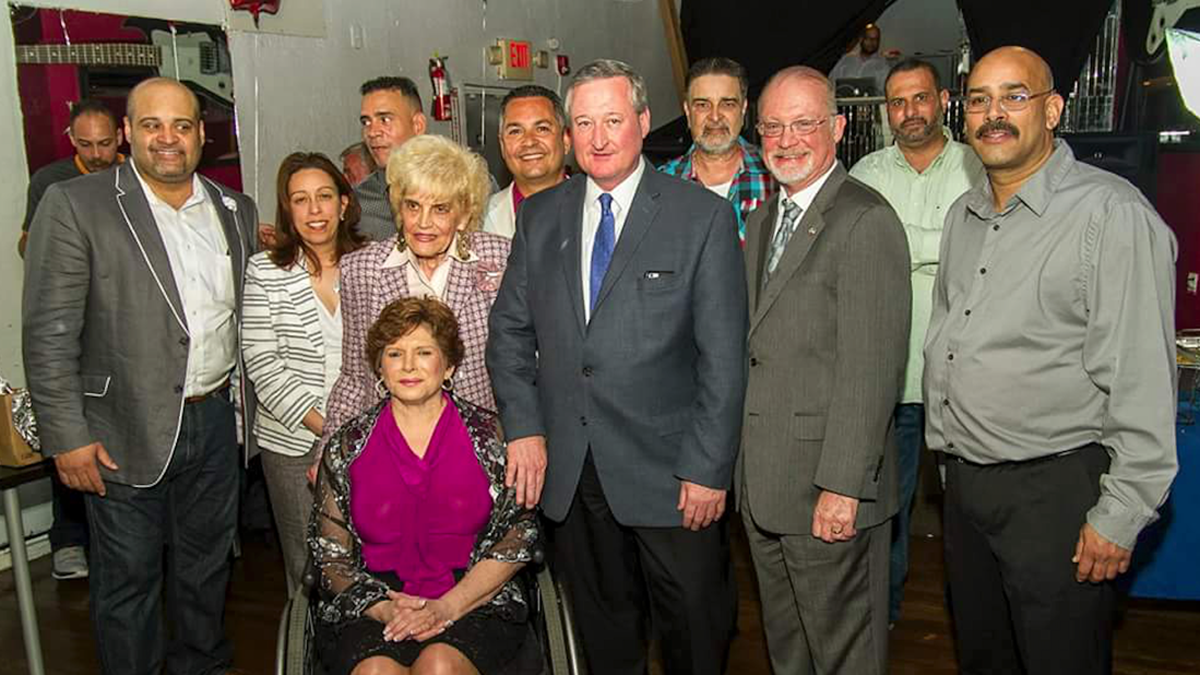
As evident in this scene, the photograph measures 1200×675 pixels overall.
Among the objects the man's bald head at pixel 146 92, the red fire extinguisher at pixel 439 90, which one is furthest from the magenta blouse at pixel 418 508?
the red fire extinguisher at pixel 439 90

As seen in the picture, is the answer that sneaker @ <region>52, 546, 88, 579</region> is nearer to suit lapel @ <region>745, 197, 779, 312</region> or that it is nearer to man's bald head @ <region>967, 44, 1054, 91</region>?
suit lapel @ <region>745, 197, 779, 312</region>

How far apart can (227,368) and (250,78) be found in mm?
2416

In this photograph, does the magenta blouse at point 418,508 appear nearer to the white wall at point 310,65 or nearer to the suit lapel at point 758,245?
the suit lapel at point 758,245

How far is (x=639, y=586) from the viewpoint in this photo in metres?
2.68

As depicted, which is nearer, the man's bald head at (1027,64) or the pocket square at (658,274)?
the man's bald head at (1027,64)

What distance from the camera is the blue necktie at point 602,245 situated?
240 centimetres

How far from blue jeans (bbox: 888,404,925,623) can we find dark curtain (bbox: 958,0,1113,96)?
350 centimetres

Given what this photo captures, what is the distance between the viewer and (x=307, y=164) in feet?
9.76

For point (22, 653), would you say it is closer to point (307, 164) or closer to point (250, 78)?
point (307, 164)

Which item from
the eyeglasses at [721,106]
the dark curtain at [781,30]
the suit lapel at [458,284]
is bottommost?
the suit lapel at [458,284]

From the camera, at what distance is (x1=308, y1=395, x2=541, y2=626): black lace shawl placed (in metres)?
2.33

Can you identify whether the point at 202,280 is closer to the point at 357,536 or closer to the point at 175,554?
the point at 175,554

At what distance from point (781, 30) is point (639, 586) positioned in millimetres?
5485

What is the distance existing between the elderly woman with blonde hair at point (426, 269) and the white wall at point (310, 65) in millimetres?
2277
